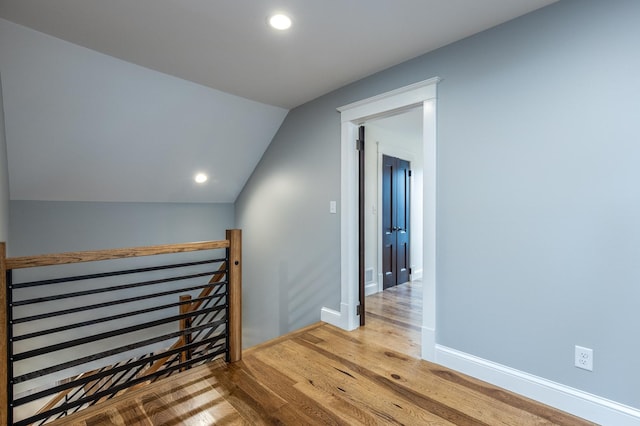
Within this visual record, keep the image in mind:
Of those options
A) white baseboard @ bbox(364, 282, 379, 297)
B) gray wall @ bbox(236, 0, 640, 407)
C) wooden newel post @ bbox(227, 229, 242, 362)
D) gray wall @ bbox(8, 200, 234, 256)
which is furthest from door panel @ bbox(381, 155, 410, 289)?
wooden newel post @ bbox(227, 229, 242, 362)

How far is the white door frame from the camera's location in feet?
7.93

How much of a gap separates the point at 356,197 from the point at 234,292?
1475 millimetres

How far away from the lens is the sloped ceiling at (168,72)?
76.4 inches

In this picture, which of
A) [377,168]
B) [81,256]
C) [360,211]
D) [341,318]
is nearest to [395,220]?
[377,168]

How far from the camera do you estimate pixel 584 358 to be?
178cm

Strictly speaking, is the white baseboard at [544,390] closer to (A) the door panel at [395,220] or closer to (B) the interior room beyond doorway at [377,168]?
(B) the interior room beyond doorway at [377,168]

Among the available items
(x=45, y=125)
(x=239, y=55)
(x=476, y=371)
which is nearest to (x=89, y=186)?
(x=45, y=125)

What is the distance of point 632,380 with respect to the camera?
164 cm

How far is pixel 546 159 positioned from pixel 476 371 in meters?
1.51

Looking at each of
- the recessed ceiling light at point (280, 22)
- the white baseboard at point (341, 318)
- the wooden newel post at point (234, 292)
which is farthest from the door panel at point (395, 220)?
the recessed ceiling light at point (280, 22)

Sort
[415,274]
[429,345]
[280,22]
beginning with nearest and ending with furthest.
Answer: [280,22] < [429,345] < [415,274]

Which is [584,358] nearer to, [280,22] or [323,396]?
[323,396]

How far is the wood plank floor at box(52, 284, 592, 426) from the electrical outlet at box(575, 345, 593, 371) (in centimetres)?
30

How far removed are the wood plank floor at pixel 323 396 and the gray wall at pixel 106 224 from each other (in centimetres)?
248
